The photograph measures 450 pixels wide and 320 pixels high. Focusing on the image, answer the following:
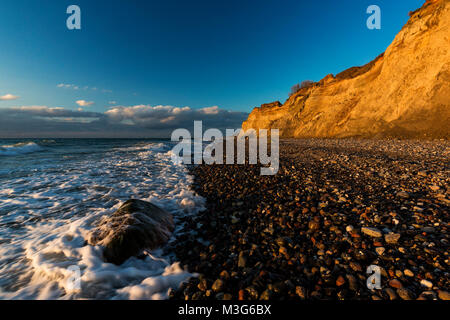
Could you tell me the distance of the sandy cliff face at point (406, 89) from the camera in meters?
17.1

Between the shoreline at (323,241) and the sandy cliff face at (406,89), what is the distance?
58.2ft

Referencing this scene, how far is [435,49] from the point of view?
17.8 m

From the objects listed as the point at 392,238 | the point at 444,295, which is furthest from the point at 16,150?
the point at 444,295

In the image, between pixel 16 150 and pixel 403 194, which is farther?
pixel 16 150

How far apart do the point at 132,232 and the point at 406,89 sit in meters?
28.9

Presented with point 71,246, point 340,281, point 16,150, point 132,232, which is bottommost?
point 71,246

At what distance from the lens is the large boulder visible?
3545mm

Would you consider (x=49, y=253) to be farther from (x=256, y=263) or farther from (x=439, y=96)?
(x=439, y=96)

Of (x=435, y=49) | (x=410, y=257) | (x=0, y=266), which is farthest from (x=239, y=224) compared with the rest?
(x=435, y=49)

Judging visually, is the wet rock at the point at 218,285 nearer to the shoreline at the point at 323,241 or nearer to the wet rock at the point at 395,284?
the shoreline at the point at 323,241

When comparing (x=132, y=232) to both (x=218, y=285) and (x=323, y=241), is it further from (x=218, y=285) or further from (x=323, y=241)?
(x=323, y=241)

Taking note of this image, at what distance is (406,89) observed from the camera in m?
19.7


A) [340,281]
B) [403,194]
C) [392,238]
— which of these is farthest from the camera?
[403,194]

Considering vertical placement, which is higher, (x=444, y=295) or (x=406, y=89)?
(x=406, y=89)
